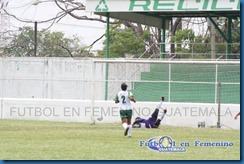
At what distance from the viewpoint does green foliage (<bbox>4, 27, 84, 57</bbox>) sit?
2199 inches

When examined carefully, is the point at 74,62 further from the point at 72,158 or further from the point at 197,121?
the point at 72,158

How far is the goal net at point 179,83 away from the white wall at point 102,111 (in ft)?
2.55

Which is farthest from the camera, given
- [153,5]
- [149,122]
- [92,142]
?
[153,5]

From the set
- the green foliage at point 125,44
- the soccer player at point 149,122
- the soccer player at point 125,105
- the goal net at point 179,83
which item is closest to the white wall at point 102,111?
the goal net at point 179,83

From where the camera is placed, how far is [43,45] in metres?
57.5

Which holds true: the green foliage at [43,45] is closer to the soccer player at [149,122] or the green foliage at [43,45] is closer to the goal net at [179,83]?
the goal net at [179,83]

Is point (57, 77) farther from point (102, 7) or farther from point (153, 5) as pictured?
point (153, 5)

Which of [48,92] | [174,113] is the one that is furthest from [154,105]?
[48,92]

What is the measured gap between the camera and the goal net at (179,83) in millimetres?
29766

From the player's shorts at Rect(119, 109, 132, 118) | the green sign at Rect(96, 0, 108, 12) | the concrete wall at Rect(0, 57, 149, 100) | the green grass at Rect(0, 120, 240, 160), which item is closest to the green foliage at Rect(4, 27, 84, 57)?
the concrete wall at Rect(0, 57, 149, 100)

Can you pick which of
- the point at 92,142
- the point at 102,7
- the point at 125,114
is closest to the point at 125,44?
the point at 102,7

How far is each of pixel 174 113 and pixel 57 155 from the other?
12323mm

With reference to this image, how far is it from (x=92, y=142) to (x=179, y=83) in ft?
36.2

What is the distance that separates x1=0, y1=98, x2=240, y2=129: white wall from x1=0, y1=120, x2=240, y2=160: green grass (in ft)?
5.18
